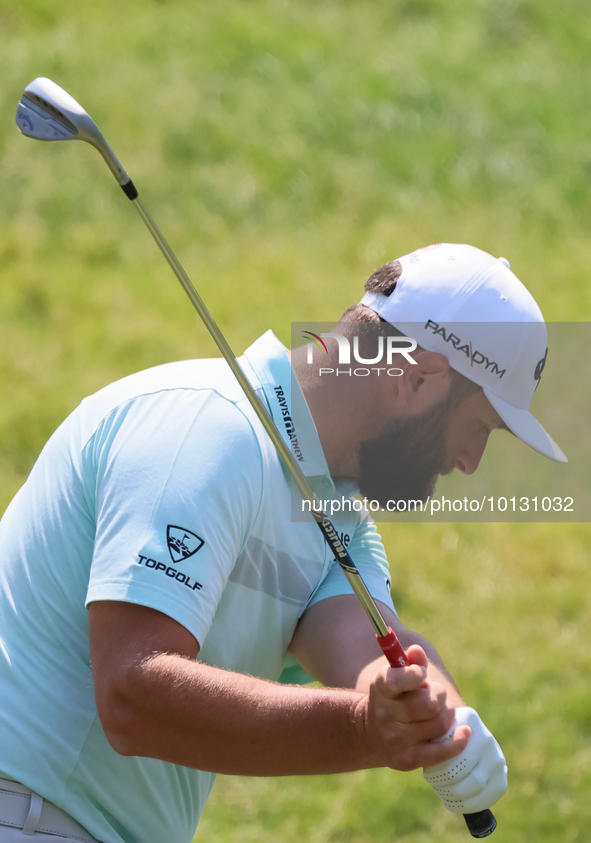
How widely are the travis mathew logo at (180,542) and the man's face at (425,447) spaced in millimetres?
633

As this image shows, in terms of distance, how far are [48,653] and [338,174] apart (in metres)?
6.72

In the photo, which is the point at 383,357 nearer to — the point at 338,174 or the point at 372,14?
the point at 338,174

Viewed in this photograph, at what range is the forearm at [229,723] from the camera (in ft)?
6.19

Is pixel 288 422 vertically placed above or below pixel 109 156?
below

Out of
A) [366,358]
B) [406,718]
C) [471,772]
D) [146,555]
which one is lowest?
[471,772]

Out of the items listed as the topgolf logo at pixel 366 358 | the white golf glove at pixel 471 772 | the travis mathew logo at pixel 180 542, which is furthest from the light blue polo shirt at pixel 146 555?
the white golf glove at pixel 471 772

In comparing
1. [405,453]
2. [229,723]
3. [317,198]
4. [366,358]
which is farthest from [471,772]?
[317,198]

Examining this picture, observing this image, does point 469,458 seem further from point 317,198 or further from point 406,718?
point 317,198

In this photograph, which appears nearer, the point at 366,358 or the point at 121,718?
the point at 121,718

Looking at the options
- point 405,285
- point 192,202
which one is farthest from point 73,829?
point 192,202

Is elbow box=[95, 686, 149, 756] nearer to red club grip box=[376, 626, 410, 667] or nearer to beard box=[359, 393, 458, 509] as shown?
red club grip box=[376, 626, 410, 667]

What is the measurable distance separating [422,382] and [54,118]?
1.05 meters

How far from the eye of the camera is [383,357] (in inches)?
95.9

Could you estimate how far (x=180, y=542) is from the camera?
77.0 inches
